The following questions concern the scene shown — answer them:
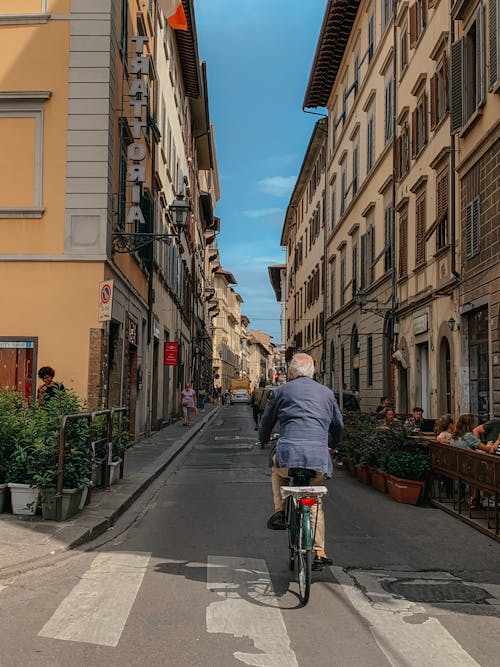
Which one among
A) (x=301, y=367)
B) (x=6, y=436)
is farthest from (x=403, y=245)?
(x=301, y=367)

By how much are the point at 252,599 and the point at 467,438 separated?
223 inches

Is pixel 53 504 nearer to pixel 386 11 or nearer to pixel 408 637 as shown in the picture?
pixel 408 637

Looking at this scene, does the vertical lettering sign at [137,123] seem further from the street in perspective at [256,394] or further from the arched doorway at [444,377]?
the arched doorway at [444,377]

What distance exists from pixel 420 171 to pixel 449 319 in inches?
200

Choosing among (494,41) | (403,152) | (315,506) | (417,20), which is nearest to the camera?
(315,506)

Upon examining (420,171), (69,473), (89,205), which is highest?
(420,171)

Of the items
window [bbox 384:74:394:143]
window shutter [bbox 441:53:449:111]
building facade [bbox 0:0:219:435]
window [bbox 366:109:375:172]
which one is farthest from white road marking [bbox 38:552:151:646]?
window [bbox 366:109:375:172]

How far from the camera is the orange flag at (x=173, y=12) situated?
886 inches

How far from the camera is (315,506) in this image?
603 centimetres

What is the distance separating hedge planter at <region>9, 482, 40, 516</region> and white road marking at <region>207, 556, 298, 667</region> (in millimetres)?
2415

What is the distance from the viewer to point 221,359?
93.9 meters

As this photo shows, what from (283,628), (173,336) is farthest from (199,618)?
(173,336)

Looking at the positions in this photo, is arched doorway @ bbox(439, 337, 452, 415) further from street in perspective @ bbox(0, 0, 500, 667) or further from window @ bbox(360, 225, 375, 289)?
window @ bbox(360, 225, 375, 289)

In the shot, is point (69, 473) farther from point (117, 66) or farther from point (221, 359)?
point (221, 359)
